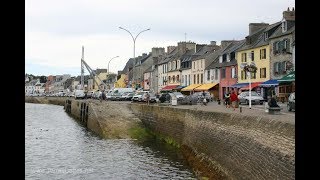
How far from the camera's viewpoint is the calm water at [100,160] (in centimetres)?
2080

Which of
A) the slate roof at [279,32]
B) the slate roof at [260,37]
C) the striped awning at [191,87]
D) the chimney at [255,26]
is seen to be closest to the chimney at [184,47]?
the striped awning at [191,87]

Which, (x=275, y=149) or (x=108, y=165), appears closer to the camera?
(x=275, y=149)

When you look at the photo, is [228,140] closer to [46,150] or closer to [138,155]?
[138,155]

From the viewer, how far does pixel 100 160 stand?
82.6ft

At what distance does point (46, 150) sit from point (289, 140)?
2178 centimetres

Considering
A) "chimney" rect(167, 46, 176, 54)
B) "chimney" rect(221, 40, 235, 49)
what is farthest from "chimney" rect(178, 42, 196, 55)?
Answer: "chimney" rect(221, 40, 235, 49)

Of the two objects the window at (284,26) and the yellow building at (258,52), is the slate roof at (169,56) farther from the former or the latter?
the window at (284,26)

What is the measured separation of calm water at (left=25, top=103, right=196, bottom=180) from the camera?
20.8m

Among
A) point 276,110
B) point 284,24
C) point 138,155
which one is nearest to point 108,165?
point 138,155

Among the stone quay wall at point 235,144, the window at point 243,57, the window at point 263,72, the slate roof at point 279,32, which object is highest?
the slate roof at point 279,32

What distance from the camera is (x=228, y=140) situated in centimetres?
1859

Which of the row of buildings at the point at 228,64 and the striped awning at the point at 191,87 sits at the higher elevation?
the row of buildings at the point at 228,64

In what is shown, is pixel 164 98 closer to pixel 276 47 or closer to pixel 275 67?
pixel 275 67

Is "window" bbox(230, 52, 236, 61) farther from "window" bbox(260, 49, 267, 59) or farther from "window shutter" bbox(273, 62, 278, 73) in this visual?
"window shutter" bbox(273, 62, 278, 73)
